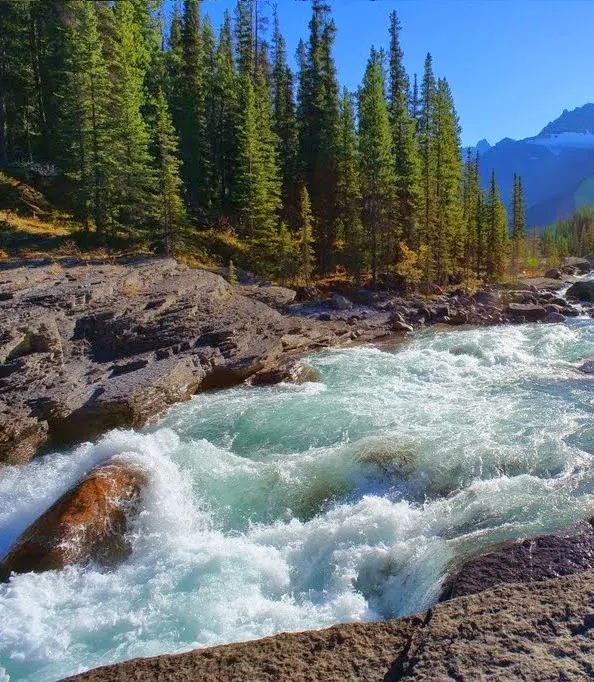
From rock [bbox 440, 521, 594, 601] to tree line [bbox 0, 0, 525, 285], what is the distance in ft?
83.3

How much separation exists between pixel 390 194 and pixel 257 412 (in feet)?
94.8

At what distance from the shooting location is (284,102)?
52312mm

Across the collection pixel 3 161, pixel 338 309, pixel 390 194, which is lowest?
pixel 338 309

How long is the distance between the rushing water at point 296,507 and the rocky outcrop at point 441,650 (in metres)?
2.62

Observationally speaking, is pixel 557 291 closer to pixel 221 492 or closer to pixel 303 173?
pixel 303 173

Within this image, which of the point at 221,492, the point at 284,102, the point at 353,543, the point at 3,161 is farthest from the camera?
the point at 284,102

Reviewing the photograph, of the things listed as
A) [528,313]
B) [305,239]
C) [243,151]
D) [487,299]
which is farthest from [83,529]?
[243,151]

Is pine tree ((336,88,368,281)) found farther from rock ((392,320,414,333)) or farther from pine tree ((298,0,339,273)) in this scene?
rock ((392,320,414,333))

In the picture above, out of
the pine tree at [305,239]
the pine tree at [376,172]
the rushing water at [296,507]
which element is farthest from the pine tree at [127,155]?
the rushing water at [296,507]

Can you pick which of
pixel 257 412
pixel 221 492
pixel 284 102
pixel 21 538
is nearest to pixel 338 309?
pixel 257 412

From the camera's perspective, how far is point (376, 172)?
38.2 meters

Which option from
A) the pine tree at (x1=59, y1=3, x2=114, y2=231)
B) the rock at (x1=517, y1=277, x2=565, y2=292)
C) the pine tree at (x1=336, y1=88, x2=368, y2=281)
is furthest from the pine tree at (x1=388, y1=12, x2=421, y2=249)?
the pine tree at (x1=59, y1=3, x2=114, y2=231)

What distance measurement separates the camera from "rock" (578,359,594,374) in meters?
17.8

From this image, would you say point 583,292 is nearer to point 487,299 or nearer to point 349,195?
point 487,299
